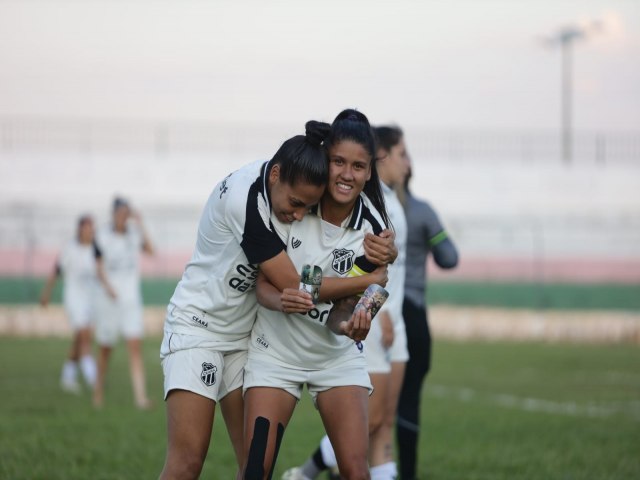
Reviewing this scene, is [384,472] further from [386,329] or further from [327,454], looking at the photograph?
[386,329]

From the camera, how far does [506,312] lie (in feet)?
89.9

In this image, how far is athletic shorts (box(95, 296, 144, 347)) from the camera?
13562 mm

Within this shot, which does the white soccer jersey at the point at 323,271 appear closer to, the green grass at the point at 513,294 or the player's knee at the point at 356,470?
the player's knee at the point at 356,470

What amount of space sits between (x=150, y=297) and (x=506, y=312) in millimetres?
8938

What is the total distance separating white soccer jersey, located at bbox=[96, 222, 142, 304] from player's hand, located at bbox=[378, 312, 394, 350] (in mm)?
6740

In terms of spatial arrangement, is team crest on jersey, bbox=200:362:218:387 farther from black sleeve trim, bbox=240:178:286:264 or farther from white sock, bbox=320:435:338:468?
white sock, bbox=320:435:338:468

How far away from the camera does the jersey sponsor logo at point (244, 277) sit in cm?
579

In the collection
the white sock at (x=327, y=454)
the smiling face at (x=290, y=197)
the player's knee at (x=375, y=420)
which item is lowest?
the white sock at (x=327, y=454)

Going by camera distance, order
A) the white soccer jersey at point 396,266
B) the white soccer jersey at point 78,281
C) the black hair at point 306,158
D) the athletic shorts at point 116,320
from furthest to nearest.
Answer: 1. the white soccer jersey at point 78,281
2. the athletic shorts at point 116,320
3. the white soccer jersey at point 396,266
4. the black hair at point 306,158

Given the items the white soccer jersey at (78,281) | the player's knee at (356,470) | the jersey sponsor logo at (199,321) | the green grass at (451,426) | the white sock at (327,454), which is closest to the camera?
the player's knee at (356,470)

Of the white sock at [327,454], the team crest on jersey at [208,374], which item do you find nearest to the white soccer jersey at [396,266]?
the white sock at [327,454]

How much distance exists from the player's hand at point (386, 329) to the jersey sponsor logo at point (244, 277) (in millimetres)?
1914

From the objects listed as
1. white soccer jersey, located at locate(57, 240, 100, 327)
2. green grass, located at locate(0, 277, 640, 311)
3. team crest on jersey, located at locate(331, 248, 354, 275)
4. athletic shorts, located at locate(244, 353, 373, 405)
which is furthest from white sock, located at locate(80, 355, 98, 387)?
green grass, located at locate(0, 277, 640, 311)

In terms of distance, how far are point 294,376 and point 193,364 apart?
1.76 ft
